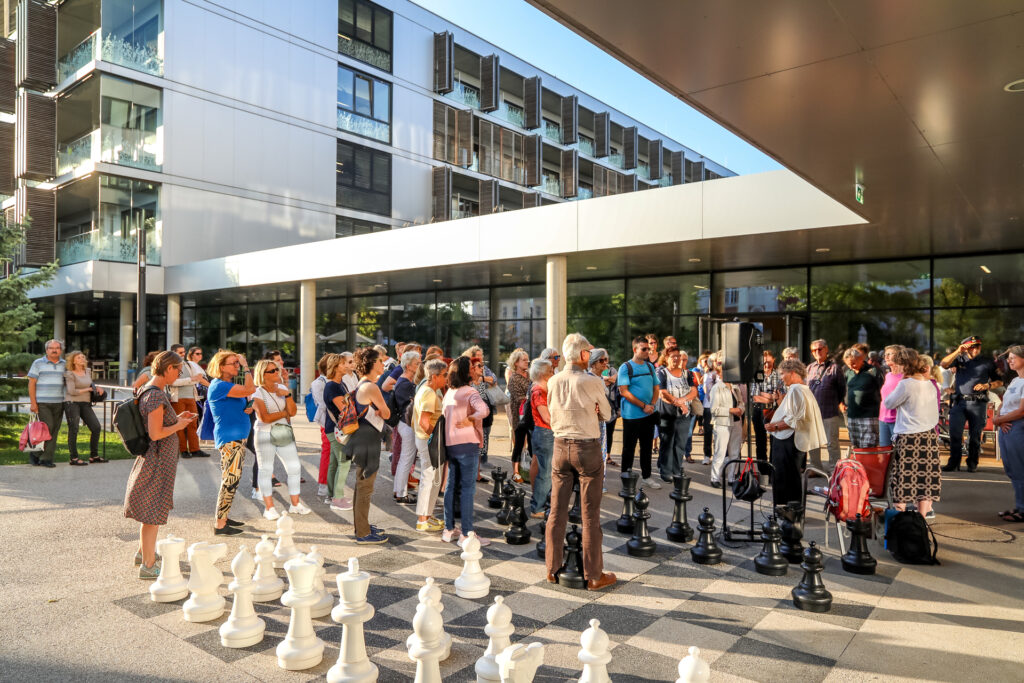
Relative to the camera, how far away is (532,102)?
33156 millimetres

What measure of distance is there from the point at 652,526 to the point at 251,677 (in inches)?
178

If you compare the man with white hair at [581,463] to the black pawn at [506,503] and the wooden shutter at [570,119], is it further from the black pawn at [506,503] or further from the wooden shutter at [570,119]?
the wooden shutter at [570,119]

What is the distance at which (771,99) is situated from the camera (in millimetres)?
5312

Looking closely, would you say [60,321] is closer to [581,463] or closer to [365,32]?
[365,32]

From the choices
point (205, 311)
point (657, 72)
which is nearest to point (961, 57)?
point (657, 72)

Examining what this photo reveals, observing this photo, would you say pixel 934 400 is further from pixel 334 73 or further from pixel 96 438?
pixel 334 73

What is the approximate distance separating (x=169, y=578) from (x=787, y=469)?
5727 millimetres

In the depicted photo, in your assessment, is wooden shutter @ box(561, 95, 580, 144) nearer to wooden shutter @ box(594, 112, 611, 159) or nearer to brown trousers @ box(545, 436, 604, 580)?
wooden shutter @ box(594, 112, 611, 159)

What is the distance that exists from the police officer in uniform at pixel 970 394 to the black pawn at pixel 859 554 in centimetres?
581

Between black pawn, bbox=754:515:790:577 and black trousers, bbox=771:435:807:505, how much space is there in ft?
3.27

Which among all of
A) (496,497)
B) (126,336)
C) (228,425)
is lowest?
(496,497)

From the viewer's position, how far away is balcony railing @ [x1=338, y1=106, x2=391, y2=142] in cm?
2830

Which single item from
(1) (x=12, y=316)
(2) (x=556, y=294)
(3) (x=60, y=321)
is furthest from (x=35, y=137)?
(2) (x=556, y=294)

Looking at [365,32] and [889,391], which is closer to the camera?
[889,391]
